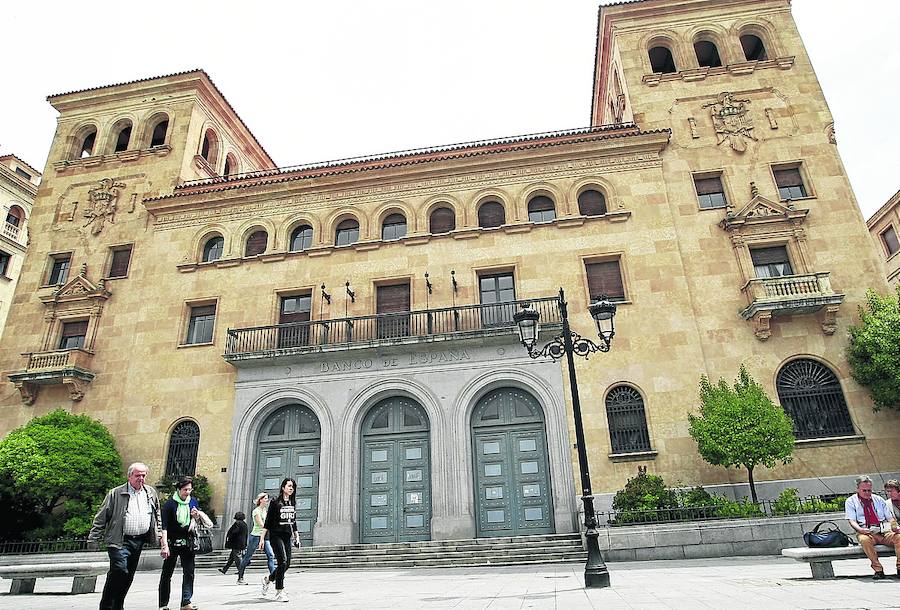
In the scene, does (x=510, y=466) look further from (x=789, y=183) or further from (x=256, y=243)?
(x=789, y=183)

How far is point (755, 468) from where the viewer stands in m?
15.8

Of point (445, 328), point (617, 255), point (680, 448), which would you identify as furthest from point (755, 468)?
point (445, 328)

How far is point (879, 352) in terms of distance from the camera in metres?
15.5

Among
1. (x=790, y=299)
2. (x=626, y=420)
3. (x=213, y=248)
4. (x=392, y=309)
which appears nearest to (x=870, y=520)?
(x=626, y=420)

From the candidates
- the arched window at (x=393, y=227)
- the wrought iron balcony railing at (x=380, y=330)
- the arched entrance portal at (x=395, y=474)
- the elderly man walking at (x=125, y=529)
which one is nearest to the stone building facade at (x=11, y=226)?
the wrought iron balcony railing at (x=380, y=330)

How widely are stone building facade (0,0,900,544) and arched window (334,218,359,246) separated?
0.29ft

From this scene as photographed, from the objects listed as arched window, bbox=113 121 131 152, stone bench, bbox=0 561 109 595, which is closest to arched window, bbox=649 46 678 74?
arched window, bbox=113 121 131 152

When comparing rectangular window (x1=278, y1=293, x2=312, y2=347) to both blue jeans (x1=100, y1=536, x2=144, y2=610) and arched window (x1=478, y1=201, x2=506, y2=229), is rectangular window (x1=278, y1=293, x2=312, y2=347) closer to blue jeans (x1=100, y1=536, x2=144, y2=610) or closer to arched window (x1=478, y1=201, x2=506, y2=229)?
arched window (x1=478, y1=201, x2=506, y2=229)

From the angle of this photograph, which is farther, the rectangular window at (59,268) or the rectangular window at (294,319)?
the rectangular window at (59,268)

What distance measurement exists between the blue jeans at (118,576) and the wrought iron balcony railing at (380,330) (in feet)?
38.5

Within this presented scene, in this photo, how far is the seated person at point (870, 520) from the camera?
828 centimetres

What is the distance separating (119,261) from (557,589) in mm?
21251

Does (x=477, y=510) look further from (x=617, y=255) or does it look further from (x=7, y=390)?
(x=7, y=390)

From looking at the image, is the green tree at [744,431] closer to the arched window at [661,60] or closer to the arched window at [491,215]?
the arched window at [491,215]
